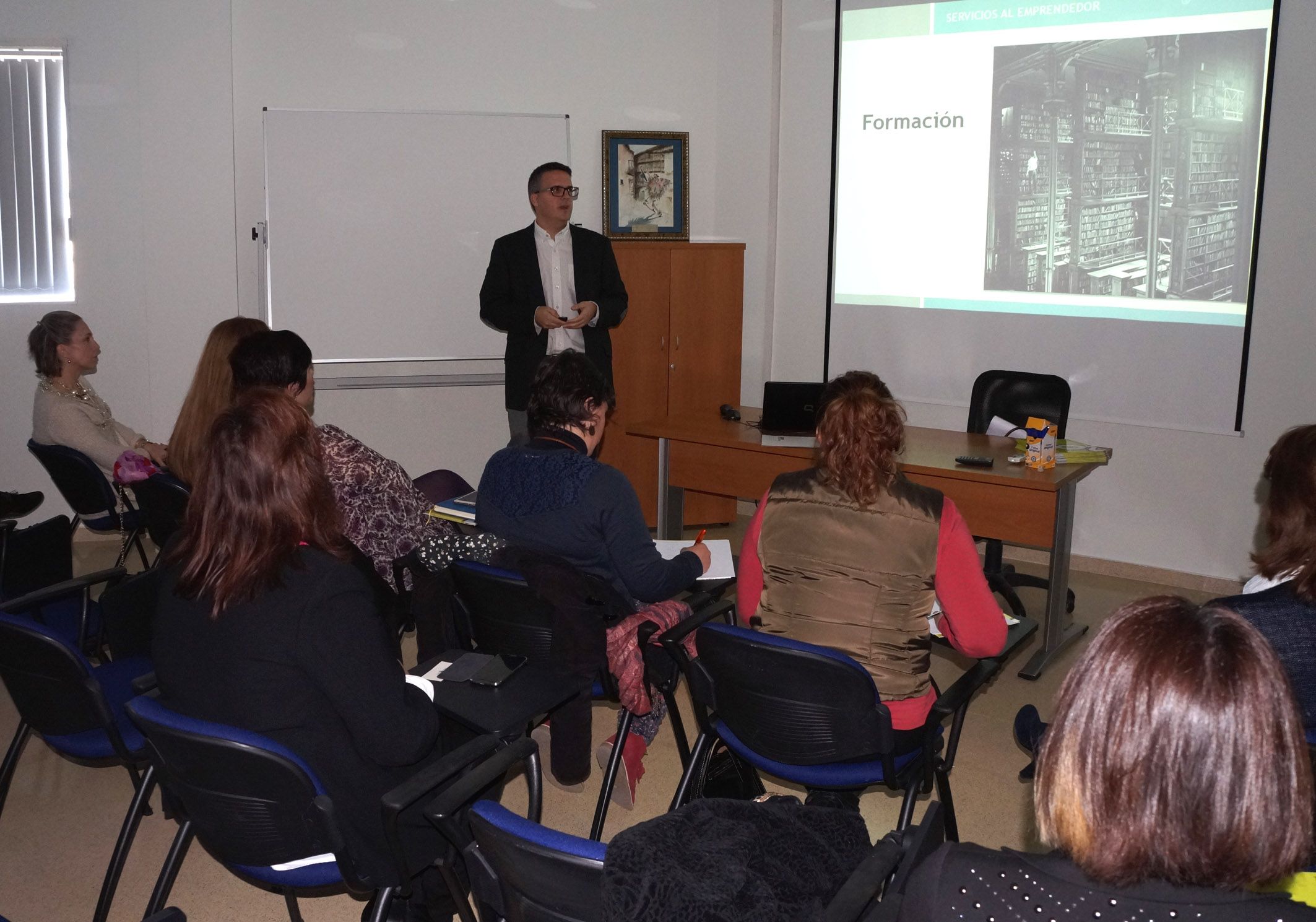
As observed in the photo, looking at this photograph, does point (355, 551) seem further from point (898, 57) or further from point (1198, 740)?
point (898, 57)

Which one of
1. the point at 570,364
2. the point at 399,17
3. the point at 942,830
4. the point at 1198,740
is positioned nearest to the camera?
the point at 1198,740

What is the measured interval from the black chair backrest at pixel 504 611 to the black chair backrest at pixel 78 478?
6.78 feet

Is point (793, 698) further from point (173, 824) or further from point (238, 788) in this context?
point (173, 824)

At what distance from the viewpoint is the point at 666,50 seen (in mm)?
5918

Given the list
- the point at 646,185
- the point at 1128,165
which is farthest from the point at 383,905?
the point at 646,185

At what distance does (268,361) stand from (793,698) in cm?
165

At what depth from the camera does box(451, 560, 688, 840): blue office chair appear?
2.57 meters

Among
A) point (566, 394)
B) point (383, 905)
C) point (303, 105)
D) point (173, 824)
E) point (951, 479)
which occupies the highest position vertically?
point (303, 105)

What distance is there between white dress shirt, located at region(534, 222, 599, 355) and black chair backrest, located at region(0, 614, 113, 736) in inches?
121

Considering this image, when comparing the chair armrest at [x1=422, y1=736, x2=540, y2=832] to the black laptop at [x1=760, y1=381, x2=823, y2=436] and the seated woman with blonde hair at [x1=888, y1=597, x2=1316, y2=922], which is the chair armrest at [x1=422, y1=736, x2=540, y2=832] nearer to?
the seated woman with blonde hair at [x1=888, y1=597, x2=1316, y2=922]

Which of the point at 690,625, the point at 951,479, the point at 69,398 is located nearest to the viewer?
the point at 690,625

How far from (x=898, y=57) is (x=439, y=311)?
2689 millimetres

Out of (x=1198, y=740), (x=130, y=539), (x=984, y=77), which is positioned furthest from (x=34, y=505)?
(x=984, y=77)

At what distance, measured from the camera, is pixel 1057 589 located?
4.04 m
